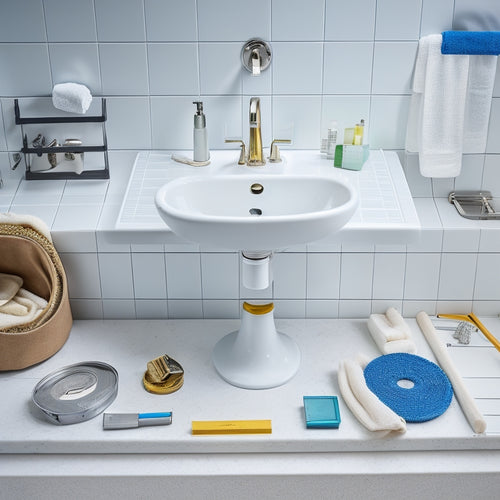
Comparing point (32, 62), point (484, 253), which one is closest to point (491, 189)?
point (484, 253)

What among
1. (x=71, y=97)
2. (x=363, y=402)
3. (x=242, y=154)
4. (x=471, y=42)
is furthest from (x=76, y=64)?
(x=363, y=402)

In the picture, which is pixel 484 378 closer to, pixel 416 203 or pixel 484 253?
pixel 484 253

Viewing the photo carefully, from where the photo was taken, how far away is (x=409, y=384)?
206cm

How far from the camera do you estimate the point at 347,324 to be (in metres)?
2.38

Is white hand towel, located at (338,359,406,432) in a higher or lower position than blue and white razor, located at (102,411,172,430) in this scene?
higher

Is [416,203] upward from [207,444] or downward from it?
upward

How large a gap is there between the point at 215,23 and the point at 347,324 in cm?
113

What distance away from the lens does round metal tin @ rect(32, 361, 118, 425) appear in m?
1.92

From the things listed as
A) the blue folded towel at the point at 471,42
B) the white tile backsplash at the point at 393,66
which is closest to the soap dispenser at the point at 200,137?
the white tile backsplash at the point at 393,66

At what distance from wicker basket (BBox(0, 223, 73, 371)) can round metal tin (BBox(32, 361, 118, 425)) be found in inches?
4.9

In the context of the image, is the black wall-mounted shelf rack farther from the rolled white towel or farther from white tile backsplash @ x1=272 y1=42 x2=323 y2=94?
white tile backsplash @ x1=272 y1=42 x2=323 y2=94

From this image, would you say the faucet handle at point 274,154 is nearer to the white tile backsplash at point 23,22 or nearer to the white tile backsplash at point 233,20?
the white tile backsplash at point 233,20

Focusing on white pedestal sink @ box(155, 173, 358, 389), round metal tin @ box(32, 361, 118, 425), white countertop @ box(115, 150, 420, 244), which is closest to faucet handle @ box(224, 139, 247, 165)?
white countertop @ box(115, 150, 420, 244)

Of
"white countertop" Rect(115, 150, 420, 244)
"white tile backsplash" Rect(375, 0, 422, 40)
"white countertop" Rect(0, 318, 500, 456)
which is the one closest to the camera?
"white countertop" Rect(0, 318, 500, 456)
